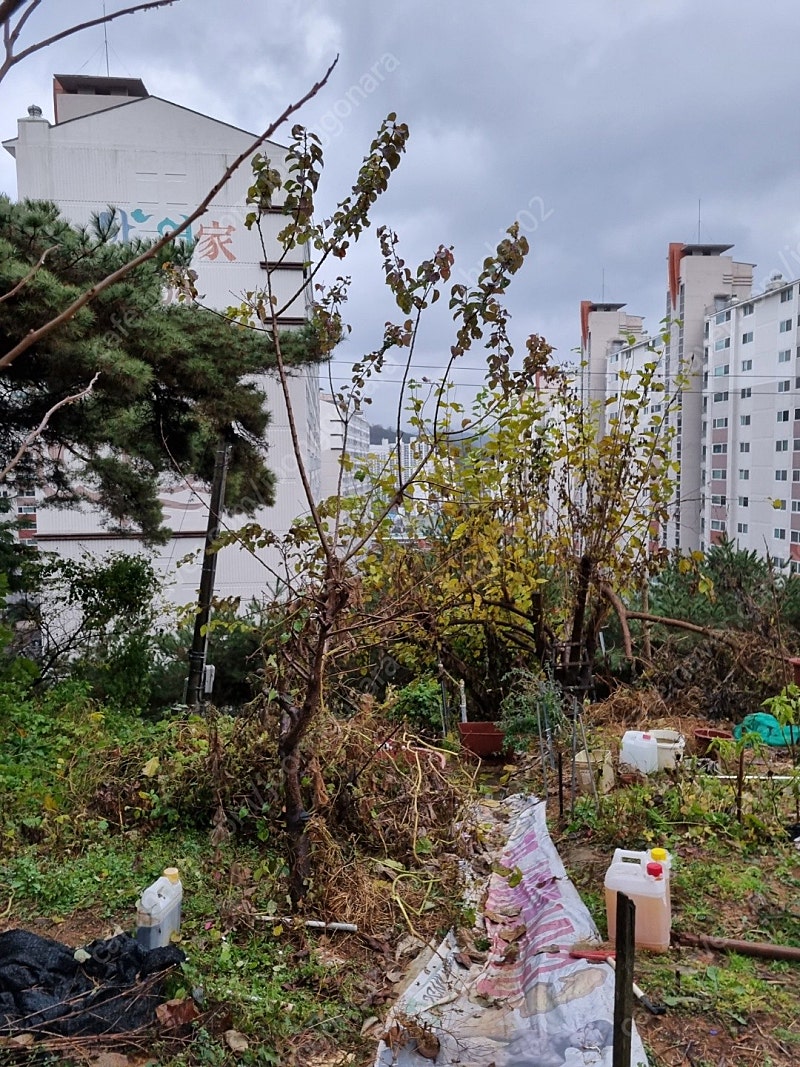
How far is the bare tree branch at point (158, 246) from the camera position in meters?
0.68

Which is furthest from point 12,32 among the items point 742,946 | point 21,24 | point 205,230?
point 205,230

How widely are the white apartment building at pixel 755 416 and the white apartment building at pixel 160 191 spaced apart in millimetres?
9316

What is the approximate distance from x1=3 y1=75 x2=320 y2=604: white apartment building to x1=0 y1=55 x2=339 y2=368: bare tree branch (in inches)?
517

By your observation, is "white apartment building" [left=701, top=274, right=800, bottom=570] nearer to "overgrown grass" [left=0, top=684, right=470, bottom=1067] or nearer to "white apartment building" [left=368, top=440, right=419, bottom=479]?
"white apartment building" [left=368, top=440, right=419, bottom=479]

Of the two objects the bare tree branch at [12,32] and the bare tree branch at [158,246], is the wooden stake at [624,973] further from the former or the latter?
the bare tree branch at [12,32]

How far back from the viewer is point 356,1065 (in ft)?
7.29

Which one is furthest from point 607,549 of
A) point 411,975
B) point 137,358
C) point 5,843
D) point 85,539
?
point 85,539

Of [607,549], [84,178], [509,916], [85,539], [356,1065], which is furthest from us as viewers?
[85,539]

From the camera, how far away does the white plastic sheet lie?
2.18 metres

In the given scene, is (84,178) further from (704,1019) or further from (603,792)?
(704,1019)

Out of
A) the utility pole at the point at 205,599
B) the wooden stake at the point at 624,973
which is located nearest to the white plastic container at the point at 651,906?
the wooden stake at the point at 624,973

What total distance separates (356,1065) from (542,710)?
302cm

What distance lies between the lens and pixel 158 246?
649mm

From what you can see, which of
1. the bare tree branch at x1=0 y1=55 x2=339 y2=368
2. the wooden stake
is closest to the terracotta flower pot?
the wooden stake
